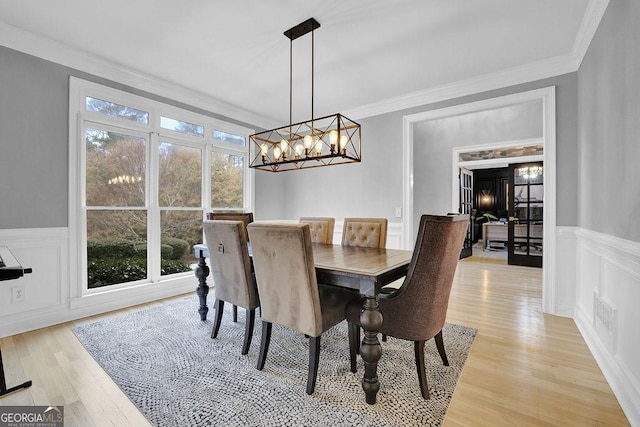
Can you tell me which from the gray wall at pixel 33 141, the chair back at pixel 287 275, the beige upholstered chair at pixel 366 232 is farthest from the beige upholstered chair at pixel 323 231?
the gray wall at pixel 33 141

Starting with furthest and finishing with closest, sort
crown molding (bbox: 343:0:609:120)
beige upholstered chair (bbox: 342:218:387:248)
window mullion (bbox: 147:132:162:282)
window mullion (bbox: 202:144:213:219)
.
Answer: window mullion (bbox: 202:144:213:219)
window mullion (bbox: 147:132:162:282)
beige upholstered chair (bbox: 342:218:387:248)
crown molding (bbox: 343:0:609:120)

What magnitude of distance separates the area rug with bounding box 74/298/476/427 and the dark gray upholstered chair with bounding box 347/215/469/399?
0.79 ft

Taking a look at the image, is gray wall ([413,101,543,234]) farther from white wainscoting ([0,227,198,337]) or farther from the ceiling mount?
white wainscoting ([0,227,198,337])

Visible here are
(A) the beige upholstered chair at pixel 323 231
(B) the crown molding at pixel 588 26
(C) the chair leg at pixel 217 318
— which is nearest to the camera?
(B) the crown molding at pixel 588 26

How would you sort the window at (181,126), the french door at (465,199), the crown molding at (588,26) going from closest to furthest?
1. the crown molding at (588,26)
2. the window at (181,126)
3. the french door at (465,199)

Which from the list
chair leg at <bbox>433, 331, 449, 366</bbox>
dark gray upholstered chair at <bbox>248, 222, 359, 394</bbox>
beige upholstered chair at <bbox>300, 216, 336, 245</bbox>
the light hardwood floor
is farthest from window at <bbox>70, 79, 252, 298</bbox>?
chair leg at <bbox>433, 331, 449, 366</bbox>

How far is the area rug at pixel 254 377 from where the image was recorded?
1568mm

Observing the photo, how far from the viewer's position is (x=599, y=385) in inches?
72.7

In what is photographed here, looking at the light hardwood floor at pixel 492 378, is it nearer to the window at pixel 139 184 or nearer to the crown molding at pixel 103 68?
the window at pixel 139 184

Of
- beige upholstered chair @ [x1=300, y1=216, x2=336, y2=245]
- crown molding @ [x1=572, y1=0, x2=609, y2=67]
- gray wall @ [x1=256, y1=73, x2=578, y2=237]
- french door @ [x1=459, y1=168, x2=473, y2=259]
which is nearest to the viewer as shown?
crown molding @ [x1=572, y1=0, x2=609, y2=67]

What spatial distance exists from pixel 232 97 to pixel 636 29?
3.84 meters

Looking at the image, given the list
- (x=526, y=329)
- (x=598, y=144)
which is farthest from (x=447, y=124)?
(x=526, y=329)

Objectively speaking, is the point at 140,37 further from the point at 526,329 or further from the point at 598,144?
the point at 526,329

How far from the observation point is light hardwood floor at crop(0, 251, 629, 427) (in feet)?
5.15
